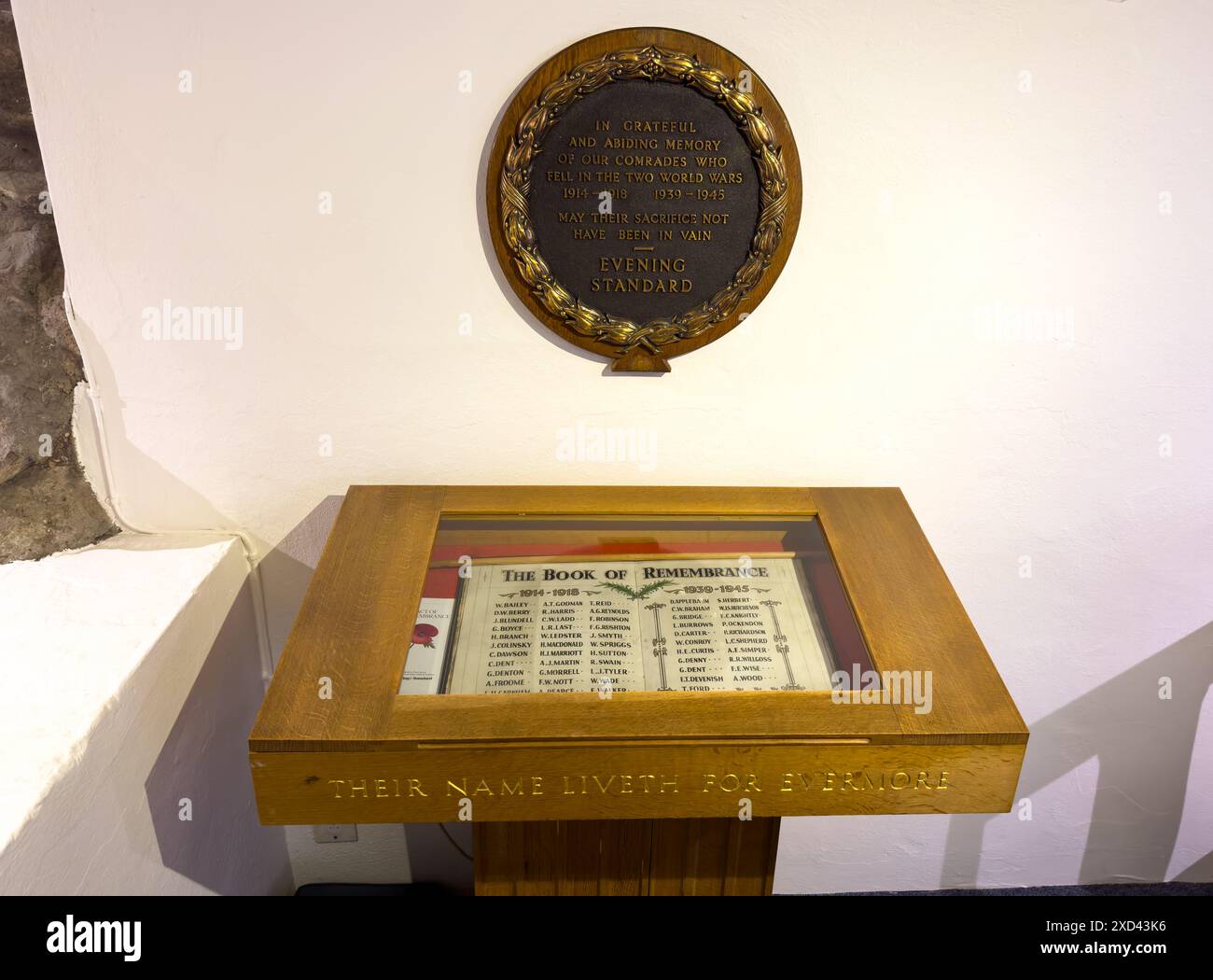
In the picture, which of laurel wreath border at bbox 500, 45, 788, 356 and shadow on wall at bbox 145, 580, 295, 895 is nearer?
laurel wreath border at bbox 500, 45, 788, 356

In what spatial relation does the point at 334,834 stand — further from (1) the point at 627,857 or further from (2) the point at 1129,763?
(2) the point at 1129,763

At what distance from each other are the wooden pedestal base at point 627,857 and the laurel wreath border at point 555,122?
113 centimetres

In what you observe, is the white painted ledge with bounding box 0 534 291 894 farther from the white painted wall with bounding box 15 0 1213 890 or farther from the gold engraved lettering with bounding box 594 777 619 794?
the gold engraved lettering with bounding box 594 777 619 794

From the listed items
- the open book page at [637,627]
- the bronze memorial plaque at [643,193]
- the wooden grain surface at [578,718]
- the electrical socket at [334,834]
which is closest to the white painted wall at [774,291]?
the bronze memorial plaque at [643,193]

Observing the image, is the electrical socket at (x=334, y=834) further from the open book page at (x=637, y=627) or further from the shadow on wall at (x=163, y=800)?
the open book page at (x=637, y=627)

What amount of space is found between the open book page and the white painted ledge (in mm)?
708

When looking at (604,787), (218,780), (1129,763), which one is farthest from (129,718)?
(1129,763)

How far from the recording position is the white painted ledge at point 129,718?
5.16 feet

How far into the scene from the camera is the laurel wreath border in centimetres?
189

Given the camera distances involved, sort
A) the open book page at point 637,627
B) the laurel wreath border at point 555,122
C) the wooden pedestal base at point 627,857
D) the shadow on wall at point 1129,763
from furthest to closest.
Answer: the shadow on wall at point 1129,763, the wooden pedestal base at point 627,857, the laurel wreath border at point 555,122, the open book page at point 637,627

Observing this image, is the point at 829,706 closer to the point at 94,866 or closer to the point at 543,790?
the point at 543,790

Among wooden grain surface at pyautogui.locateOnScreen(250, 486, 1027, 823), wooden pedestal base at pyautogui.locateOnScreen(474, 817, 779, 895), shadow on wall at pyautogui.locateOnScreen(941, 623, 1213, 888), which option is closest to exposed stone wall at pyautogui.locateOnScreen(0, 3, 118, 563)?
wooden grain surface at pyautogui.locateOnScreen(250, 486, 1027, 823)

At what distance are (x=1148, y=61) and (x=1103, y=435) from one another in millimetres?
896

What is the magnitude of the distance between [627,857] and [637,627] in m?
0.63
